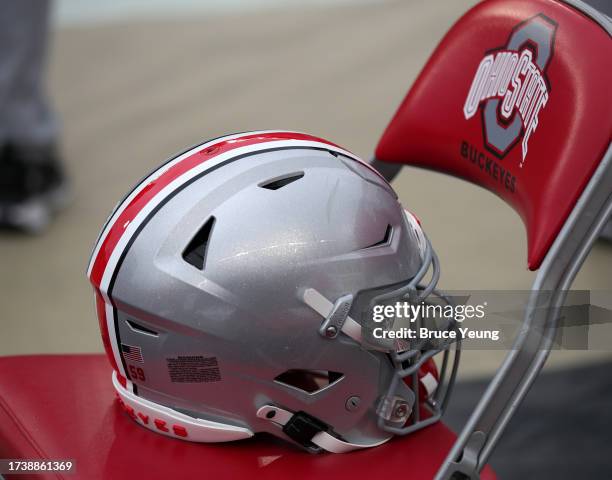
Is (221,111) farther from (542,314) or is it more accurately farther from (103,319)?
(542,314)

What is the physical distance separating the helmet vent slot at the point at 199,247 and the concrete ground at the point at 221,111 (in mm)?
921

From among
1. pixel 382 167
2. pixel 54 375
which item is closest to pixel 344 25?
pixel 382 167

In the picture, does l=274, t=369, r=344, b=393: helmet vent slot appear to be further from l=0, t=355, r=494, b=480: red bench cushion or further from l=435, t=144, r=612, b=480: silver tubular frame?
l=435, t=144, r=612, b=480: silver tubular frame

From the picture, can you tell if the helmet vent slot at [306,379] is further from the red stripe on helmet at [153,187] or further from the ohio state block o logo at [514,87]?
the ohio state block o logo at [514,87]

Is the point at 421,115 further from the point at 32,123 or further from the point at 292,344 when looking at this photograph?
the point at 32,123

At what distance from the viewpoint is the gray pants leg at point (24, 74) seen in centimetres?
265

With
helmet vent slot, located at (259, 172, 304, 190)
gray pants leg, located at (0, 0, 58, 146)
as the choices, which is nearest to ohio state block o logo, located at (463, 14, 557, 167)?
helmet vent slot, located at (259, 172, 304, 190)

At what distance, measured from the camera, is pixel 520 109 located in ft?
3.92

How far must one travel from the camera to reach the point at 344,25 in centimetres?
398

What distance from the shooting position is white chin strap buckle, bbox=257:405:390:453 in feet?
3.76

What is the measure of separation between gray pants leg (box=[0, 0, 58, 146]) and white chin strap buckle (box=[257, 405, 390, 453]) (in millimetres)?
1876

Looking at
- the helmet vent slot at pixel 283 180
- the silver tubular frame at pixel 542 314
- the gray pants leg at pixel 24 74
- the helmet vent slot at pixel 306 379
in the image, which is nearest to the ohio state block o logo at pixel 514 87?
the silver tubular frame at pixel 542 314

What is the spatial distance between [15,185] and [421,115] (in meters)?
1.75

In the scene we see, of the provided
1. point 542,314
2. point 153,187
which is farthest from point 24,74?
point 542,314
